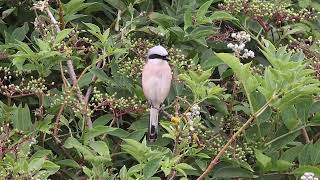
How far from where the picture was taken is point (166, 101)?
302 centimetres

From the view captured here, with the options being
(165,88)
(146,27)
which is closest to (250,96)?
(165,88)

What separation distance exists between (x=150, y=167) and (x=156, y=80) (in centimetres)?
40

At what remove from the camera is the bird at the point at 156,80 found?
2711 mm

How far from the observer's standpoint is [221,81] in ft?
10.9

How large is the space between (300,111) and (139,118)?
0.64 meters

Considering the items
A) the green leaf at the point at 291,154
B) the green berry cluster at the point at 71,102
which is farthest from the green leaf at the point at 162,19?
the green leaf at the point at 291,154

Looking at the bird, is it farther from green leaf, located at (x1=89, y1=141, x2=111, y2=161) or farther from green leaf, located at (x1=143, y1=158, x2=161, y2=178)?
green leaf, located at (x1=143, y1=158, x2=161, y2=178)

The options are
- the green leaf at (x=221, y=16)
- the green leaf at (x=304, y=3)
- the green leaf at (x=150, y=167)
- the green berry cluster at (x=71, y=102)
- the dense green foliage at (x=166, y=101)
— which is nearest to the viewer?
the green leaf at (x=150, y=167)

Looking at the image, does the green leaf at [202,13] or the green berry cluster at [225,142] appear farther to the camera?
the green leaf at [202,13]

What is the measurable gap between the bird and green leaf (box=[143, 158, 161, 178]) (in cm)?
38

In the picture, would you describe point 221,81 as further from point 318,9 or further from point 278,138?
point 318,9

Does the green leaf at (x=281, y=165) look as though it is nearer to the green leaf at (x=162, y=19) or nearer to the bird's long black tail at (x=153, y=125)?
the bird's long black tail at (x=153, y=125)

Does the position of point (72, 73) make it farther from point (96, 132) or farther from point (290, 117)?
point (290, 117)

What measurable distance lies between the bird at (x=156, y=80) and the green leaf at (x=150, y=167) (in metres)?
0.38
